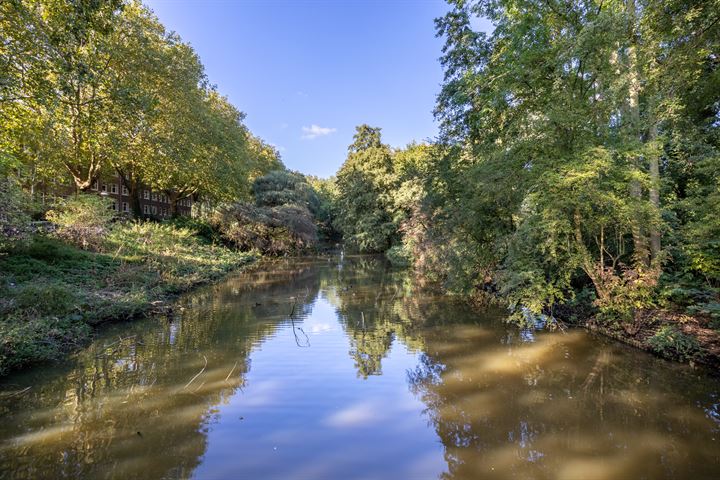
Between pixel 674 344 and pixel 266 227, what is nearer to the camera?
pixel 674 344

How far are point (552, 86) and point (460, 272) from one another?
6.49 meters

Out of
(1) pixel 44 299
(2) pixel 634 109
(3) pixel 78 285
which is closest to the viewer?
(1) pixel 44 299

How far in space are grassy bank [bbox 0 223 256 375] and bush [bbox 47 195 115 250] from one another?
52 cm

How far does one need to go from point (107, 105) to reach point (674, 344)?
51.4 feet

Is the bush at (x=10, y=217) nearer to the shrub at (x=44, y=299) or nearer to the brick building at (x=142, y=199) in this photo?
the shrub at (x=44, y=299)

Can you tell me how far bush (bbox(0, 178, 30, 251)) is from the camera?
8547mm

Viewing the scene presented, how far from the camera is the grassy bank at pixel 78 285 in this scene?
6879 mm

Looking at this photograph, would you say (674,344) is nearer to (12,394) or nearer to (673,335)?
(673,335)

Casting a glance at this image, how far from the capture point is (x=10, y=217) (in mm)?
8719

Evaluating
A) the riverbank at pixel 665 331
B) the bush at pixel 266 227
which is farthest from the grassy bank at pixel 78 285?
the riverbank at pixel 665 331

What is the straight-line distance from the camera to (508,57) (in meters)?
9.29

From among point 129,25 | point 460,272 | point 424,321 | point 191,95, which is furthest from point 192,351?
point 191,95

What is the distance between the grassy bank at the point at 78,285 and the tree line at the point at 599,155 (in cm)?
995

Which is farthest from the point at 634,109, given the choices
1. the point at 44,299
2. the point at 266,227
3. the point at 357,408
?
the point at 266,227
